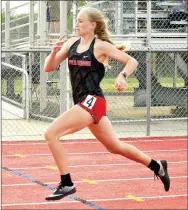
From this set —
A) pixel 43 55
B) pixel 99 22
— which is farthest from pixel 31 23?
pixel 99 22

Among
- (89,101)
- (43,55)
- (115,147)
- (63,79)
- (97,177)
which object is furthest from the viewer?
(43,55)

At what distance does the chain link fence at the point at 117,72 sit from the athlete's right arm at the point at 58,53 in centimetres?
1283

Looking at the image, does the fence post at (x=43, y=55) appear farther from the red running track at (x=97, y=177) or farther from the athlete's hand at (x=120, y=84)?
the athlete's hand at (x=120, y=84)

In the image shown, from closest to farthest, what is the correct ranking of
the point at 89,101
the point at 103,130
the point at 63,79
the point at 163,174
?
the point at 89,101, the point at 103,130, the point at 163,174, the point at 63,79

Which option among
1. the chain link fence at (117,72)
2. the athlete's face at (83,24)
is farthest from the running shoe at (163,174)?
the chain link fence at (117,72)

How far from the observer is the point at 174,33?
819 inches

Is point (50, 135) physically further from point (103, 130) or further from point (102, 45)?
point (102, 45)

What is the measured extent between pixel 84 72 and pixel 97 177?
29.0ft

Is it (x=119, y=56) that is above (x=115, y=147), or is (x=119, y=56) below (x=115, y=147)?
above

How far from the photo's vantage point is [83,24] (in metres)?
4.79

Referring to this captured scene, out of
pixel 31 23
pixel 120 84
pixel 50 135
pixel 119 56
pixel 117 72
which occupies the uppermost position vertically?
pixel 31 23

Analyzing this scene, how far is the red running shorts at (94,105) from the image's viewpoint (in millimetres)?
4930

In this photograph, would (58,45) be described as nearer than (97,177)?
Yes

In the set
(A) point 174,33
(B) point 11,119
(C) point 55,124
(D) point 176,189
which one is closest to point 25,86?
(B) point 11,119
